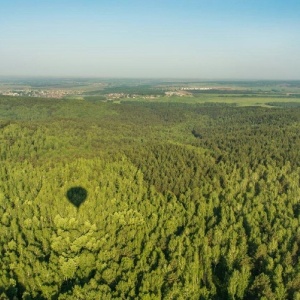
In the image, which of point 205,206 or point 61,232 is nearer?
point 61,232

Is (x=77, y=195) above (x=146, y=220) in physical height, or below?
above

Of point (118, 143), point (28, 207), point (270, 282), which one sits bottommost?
point (270, 282)

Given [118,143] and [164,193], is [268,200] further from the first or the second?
[118,143]

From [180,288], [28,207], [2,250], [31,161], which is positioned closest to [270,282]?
[180,288]

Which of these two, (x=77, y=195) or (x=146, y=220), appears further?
(x=77, y=195)

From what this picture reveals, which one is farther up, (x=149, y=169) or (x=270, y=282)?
(x=149, y=169)
